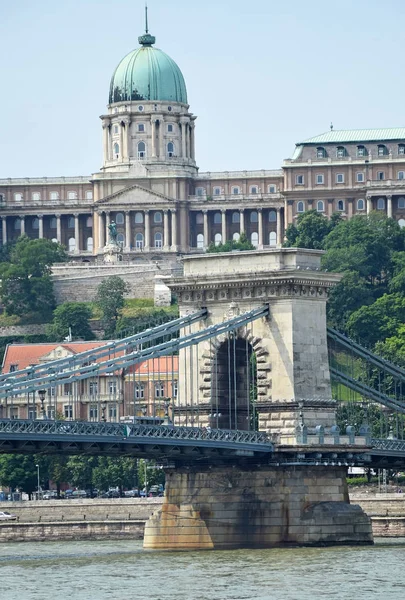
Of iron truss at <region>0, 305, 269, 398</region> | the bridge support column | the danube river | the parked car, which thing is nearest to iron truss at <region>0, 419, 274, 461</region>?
the bridge support column

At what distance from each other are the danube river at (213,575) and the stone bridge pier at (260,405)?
71.9 inches

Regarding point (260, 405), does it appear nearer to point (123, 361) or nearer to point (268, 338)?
point (268, 338)

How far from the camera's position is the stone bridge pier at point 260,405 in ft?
330

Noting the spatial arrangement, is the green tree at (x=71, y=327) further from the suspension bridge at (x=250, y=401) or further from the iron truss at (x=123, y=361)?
the iron truss at (x=123, y=361)

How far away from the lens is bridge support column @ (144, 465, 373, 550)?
9994 centimetres

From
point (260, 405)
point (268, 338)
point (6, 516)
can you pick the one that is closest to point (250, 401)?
point (260, 405)

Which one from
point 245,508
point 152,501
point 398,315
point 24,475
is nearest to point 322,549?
point 245,508

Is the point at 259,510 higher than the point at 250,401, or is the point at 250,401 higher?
the point at 250,401

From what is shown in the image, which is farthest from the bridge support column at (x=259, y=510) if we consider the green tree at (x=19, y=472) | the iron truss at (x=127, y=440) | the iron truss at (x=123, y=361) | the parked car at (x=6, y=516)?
the green tree at (x=19, y=472)

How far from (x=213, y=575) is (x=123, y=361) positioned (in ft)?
43.3

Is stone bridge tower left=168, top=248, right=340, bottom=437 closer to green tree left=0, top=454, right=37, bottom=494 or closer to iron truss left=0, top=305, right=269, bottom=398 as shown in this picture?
iron truss left=0, top=305, right=269, bottom=398

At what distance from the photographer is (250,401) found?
10662 centimetres

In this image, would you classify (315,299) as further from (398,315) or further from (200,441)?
(398,315)

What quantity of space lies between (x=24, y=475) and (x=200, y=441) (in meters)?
49.7
